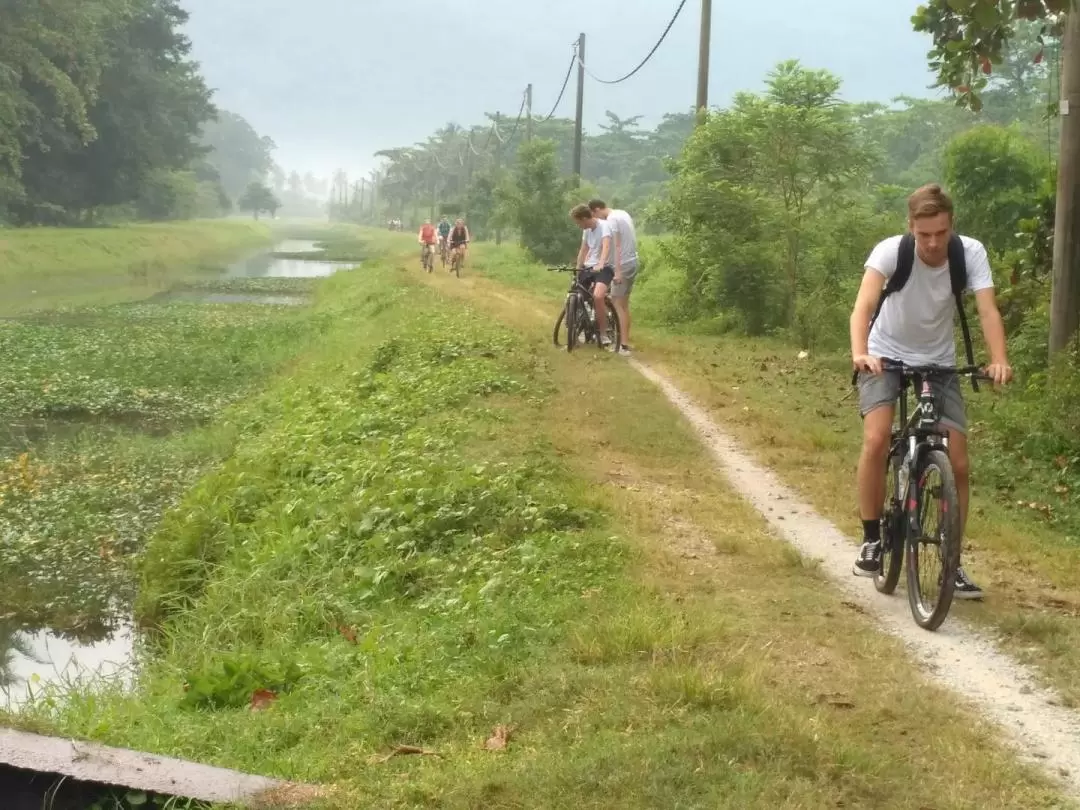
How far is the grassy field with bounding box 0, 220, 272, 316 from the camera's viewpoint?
1240 inches

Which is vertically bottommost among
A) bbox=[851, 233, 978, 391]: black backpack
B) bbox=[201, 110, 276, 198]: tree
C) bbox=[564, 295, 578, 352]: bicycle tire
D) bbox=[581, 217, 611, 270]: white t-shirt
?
bbox=[564, 295, 578, 352]: bicycle tire

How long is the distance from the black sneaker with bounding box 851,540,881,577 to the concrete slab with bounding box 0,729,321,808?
10.1ft

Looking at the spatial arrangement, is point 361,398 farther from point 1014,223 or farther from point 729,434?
point 1014,223

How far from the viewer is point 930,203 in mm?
4930

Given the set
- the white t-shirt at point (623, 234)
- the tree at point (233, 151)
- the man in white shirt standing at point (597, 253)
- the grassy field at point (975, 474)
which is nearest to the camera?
the grassy field at point (975, 474)

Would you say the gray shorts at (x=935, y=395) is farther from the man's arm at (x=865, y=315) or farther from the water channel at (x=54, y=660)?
the water channel at (x=54, y=660)

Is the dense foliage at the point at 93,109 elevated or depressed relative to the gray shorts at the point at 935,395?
elevated

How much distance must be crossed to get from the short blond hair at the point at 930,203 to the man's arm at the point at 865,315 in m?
0.32

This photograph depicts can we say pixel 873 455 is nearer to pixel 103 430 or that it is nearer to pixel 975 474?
pixel 975 474

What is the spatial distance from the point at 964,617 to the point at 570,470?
10.7 ft

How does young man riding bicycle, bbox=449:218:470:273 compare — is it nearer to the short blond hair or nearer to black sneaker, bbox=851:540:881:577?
black sneaker, bbox=851:540:881:577

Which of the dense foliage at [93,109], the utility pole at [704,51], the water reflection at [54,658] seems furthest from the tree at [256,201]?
the water reflection at [54,658]

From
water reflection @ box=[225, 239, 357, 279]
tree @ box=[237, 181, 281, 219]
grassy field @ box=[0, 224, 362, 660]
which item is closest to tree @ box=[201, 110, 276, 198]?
tree @ box=[237, 181, 281, 219]

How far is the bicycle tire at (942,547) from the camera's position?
4.78 m
